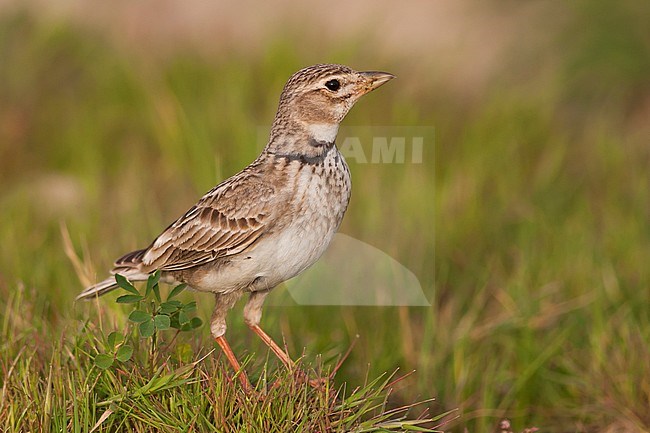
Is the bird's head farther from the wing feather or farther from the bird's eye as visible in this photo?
the wing feather

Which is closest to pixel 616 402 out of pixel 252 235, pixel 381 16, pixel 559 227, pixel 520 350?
pixel 520 350

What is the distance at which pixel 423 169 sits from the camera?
698 cm

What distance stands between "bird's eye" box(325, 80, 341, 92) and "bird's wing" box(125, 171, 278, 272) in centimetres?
42

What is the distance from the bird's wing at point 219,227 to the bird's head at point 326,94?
0.28m

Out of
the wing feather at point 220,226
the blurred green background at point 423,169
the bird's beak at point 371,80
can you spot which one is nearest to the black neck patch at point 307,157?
the wing feather at point 220,226

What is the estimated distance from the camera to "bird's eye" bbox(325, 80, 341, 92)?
408 centimetres

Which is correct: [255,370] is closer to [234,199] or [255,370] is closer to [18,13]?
[234,199]

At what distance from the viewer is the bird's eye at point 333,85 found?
161 inches

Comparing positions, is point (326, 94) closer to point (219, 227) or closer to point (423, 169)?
point (219, 227)

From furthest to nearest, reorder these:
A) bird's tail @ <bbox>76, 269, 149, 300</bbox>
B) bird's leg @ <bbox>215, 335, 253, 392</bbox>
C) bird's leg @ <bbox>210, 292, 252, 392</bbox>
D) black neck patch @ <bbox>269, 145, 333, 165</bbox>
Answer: bird's tail @ <bbox>76, 269, 149, 300</bbox> < bird's leg @ <bbox>210, 292, 252, 392</bbox> < black neck patch @ <bbox>269, 145, 333, 165</bbox> < bird's leg @ <bbox>215, 335, 253, 392</bbox>

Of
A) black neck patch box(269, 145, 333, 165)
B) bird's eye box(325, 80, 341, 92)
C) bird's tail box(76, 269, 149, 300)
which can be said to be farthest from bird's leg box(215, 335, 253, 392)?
bird's eye box(325, 80, 341, 92)

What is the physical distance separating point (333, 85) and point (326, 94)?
42 mm

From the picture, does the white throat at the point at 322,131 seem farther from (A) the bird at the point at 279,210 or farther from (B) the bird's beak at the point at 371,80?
(B) the bird's beak at the point at 371,80

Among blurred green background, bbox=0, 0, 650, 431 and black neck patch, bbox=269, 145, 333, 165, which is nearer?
black neck patch, bbox=269, 145, 333, 165
